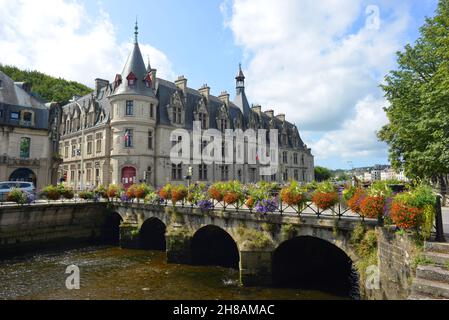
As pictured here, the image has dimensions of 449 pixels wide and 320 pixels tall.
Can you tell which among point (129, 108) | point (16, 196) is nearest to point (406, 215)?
point (16, 196)

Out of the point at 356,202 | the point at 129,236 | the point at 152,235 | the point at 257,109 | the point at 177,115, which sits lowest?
the point at 152,235

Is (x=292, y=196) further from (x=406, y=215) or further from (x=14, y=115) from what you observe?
(x=14, y=115)

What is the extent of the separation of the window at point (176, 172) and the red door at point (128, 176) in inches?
187

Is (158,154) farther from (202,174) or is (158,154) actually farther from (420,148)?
(420,148)

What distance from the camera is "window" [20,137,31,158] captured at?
1212 inches

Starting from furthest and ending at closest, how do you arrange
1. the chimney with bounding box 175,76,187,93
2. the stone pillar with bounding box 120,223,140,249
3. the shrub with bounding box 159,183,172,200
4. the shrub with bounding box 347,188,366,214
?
the chimney with bounding box 175,76,187,93 < the stone pillar with bounding box 120,223,140,249 < the shrub with bounding box 159,183,172,200 < the shrub with bounding box 347,188,366,214

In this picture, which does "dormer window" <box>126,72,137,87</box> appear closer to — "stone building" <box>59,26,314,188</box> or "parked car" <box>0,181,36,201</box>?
"stone building" <box>59,26,314,188</box>

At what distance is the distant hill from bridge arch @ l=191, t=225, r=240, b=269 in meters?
49.6

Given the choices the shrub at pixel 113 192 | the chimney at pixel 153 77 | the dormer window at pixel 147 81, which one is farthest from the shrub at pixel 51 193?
the chimney at pixel 153 77

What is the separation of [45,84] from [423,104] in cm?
6637

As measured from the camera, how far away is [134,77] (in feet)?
111

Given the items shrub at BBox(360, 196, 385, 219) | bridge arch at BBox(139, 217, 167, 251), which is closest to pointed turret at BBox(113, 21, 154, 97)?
bridge arch at BBox(139, 217, 167, 251)

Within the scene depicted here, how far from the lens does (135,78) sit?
33.9 meters

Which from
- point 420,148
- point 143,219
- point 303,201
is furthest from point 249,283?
point 420,148
